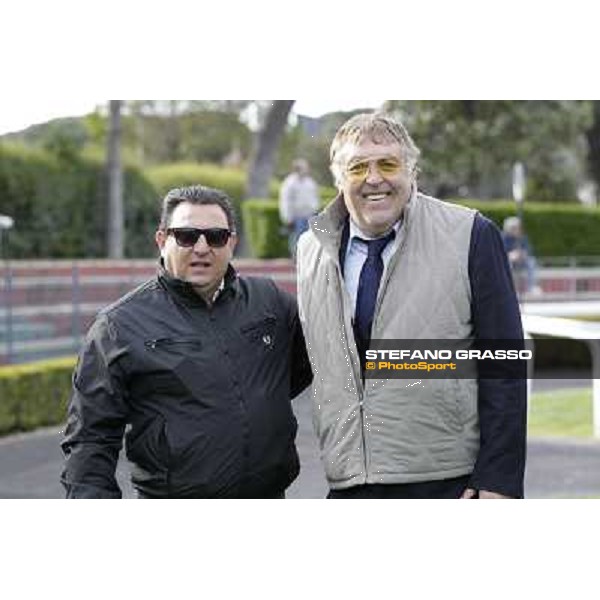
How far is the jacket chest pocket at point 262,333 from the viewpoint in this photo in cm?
254

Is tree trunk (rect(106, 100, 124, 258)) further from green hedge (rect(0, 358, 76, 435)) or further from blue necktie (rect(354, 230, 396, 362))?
blue necktie (rect(354, 230, 396, 362))

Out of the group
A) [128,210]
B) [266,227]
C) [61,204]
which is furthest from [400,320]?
Result: [61,204]

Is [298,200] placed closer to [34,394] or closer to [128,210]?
[128,210]

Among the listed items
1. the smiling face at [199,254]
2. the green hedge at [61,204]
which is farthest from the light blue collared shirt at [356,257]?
the green hedge at [61,204]

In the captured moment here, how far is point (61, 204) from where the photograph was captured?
6062 millimetres

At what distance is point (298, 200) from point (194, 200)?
123 centimetres

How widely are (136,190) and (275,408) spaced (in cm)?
281

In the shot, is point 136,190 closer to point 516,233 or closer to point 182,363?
point 516,233

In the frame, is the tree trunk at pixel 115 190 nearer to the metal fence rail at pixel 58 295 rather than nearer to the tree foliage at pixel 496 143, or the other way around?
the metal fence rail at pixel 58 295

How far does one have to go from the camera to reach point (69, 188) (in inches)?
242

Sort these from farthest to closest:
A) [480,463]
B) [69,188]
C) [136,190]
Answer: [69,188] → [136,190] → [480,463]

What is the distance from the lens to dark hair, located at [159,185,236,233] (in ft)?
8.36
